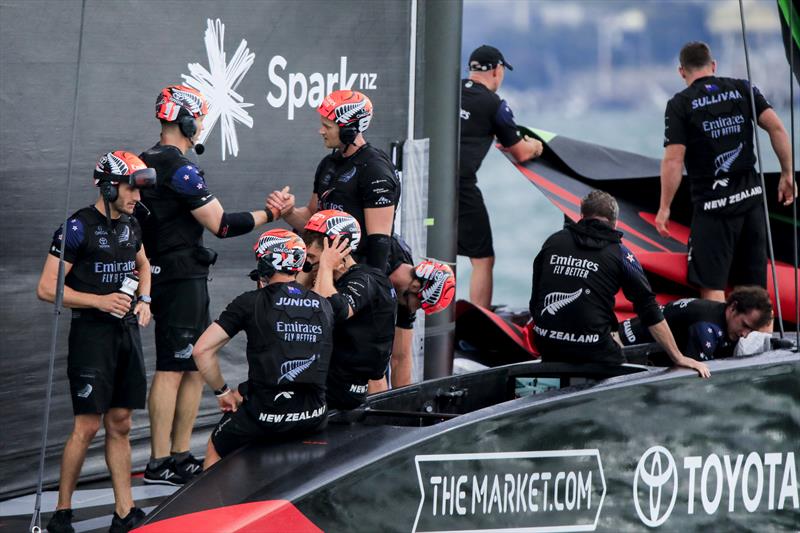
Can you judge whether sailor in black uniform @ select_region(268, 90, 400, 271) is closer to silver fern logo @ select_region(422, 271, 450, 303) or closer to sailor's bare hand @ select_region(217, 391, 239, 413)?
silver fern logo @ select_region(422, 271, 450, 303)

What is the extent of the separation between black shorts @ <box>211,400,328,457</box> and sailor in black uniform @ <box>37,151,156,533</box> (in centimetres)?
113

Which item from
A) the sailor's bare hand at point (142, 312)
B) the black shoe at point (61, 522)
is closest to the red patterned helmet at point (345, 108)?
the sailor's bare hand at point (142, 312)

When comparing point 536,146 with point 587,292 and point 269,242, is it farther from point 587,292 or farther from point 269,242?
point 269,242

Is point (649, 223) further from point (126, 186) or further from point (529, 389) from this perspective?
point (126, 186)

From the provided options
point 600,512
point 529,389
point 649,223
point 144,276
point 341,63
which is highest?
point 341,63

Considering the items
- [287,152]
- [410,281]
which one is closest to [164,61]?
[287,152]

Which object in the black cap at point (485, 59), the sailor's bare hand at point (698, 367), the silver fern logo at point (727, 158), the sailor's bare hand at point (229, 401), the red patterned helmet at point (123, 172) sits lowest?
the sailor's bare hand at point (229, 401)

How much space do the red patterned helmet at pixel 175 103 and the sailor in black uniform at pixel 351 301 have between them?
118 cm

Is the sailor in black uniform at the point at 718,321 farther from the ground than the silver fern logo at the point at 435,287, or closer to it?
closer to it

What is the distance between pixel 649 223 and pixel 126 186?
4.39 meters

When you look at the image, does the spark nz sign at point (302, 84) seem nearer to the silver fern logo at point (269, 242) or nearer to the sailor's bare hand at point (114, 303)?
the sailor's bare hand at point (114, 303)

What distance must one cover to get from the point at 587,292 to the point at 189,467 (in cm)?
244

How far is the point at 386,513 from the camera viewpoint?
150 inches

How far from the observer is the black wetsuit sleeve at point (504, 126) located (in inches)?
340
